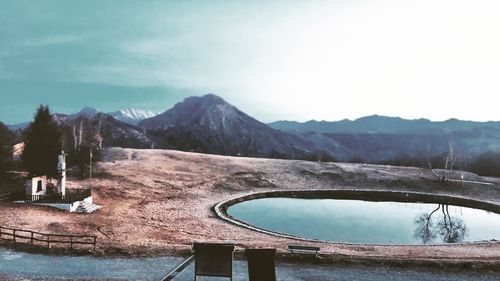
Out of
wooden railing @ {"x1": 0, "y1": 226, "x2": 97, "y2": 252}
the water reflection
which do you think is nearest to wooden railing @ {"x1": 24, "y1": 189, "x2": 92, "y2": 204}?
wooden railing @ {"x1": 0, "y1": 226, "x2": 97, "y2": 252}

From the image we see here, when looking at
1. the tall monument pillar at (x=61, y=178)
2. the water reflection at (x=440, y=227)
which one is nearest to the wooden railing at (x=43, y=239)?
the tall monument pillar at (x=61, y=178)

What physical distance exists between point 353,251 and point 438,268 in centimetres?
842

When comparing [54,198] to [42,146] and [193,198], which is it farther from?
[193,198]

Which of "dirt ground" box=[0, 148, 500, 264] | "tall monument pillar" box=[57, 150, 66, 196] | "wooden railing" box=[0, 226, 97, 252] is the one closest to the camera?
"wooden railing" box=[0, 226, 97, 252]

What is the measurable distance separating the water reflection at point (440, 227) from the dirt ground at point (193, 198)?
9.20m

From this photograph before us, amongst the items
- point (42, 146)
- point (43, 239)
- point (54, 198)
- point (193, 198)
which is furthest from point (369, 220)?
point (42, 146)

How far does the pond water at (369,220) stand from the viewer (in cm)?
4347

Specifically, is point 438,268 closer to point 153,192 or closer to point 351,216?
point 351,216

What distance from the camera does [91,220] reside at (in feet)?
121

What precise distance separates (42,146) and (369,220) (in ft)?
134

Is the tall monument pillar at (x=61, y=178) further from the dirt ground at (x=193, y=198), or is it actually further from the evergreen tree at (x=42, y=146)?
the evergreen tree at (x=42, y=146)

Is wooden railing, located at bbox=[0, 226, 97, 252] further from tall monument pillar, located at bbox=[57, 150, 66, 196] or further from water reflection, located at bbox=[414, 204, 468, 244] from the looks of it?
water reflection, located at bbox=[414, 204, 468, 244]

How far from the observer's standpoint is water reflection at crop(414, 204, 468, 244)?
4406 cm

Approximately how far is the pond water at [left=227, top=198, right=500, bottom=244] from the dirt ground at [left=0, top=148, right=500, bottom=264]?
6747 mm
